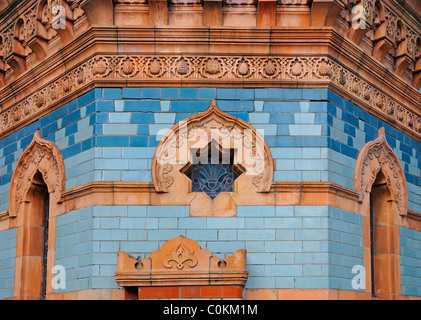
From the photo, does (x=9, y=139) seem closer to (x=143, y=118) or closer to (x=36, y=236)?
(x=36, y=236)

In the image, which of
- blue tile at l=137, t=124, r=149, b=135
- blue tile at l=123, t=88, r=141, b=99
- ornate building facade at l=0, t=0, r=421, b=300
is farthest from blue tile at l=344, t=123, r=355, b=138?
blue tile at l=123, t=88, r=141, b=99

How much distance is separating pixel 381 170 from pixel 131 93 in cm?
451

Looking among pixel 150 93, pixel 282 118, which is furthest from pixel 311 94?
pixel 150 93

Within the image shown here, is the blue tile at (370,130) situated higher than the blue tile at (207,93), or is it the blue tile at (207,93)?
the blue tile at (207,93)

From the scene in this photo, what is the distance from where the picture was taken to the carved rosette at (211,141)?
11195 millimetres

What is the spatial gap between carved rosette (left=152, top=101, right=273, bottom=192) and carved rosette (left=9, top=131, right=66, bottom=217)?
1.83 m

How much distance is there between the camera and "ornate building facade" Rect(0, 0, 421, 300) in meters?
10.9

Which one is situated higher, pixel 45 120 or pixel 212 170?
pixel 45 120

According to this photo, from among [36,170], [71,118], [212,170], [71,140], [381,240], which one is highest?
[71,118]

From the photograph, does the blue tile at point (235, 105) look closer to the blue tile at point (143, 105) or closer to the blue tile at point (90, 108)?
the blue tile at point (143, 105)

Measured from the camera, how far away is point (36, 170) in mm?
12758

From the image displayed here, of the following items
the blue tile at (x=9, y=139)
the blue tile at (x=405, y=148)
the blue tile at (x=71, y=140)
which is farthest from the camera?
the blue tile at (x=9, y=139)

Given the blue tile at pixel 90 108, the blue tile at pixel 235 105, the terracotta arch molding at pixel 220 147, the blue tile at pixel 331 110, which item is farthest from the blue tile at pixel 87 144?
the blue tile at pixel 331 110

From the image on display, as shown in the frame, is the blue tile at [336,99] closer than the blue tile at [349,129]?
Yes
